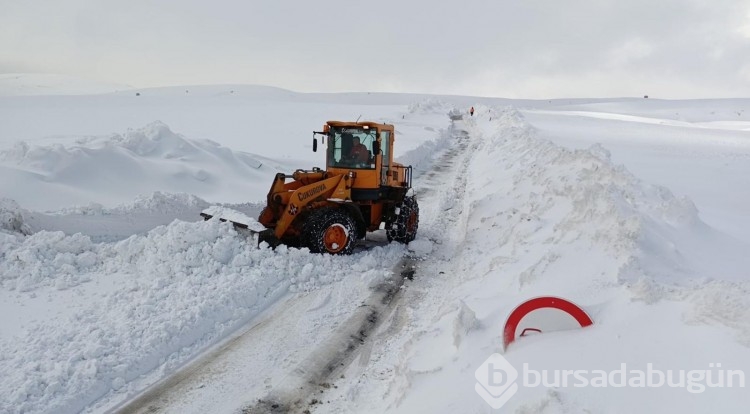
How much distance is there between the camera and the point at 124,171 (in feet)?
46.1

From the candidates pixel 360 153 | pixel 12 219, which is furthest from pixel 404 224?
pixel 12 219

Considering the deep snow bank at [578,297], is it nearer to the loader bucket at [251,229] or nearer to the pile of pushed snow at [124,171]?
the loader bucket at [251,229]

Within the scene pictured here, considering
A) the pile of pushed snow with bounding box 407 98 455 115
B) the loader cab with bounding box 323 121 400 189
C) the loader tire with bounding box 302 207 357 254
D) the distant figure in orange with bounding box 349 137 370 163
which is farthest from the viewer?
the pile of pushed snow with bounding box 407 98 455 115

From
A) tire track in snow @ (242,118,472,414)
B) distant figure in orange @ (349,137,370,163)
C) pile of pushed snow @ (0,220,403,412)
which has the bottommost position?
tire track in snow @ (242,118,472,414)

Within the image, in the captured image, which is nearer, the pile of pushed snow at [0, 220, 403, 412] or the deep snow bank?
the deep snow bank

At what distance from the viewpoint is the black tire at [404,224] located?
33.9ft

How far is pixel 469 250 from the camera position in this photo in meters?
9.95

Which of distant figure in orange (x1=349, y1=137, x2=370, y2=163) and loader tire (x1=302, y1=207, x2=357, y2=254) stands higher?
distant figure in orange (x1=349, y1=137, x2=370, y2=163)

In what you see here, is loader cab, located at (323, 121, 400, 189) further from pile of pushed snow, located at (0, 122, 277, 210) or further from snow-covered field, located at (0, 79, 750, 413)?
pile of pushed snow, located at (0, 122, 277, 210)

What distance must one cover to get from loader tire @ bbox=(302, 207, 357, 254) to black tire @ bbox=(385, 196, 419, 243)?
1.03 meters

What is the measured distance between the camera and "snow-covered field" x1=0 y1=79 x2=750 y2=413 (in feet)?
15.1

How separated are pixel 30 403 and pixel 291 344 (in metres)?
2.50

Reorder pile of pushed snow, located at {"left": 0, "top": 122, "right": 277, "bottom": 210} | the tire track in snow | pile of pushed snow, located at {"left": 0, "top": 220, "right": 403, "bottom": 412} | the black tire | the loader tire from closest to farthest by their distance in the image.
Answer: the tire track in snow, pile of pushed snow, located at {"left": 0, "top": 220, "right": 403, "bottom": 412}, the loader tire, the black tire, pile of pushed snow, located at {"left": 0, "top": 122, "right": 277, "bottom": 210}

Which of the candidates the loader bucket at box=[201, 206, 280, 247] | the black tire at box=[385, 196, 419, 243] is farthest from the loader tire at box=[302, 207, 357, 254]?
the black tire at box=[385, 196, 419, 243]
